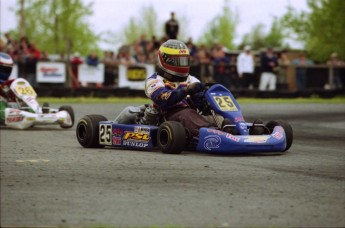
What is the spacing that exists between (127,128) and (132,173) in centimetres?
235

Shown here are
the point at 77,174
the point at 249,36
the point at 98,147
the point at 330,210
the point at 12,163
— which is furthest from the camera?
the point at 249,36

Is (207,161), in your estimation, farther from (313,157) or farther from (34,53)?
A: (34,53)

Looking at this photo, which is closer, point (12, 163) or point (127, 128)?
point (12, 163)

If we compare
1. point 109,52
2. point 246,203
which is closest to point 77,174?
point 246,203

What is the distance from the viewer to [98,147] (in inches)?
422

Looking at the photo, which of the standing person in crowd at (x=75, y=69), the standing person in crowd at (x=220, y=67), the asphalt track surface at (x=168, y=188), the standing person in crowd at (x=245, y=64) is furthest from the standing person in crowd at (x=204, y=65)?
the asphalt track surface at (x=168, y=188)

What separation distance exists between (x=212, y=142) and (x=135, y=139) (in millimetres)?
1107

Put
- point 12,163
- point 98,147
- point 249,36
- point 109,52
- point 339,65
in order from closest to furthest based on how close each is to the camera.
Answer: point 12,163 < point 98,147 < point 109,52 < point 339,65 < point 249,36

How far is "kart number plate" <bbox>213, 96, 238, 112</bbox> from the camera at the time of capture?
9617mm

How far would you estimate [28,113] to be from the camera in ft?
46.1

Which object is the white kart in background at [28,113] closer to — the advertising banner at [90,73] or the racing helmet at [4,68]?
the racing helmet at [4,68]

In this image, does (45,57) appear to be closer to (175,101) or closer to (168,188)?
(175,101)

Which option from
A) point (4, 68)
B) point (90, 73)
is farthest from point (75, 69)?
point (4, 68)

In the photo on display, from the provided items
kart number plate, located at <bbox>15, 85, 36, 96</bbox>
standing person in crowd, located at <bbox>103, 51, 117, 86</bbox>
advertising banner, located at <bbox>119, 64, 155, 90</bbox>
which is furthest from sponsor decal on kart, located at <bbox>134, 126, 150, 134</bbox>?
standing person in crowd, located at <bbox>103, 51, 117, 86</bbox>
